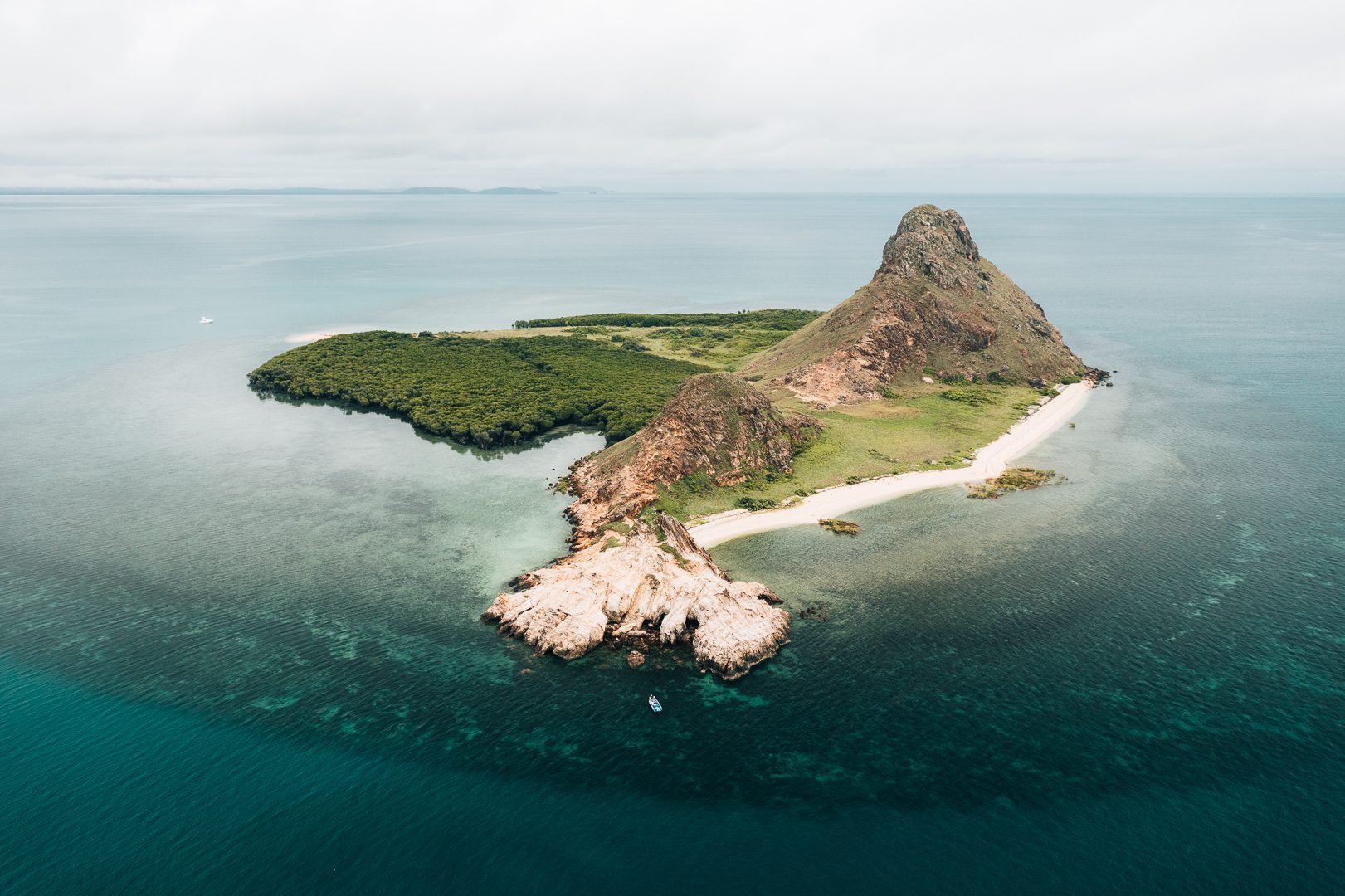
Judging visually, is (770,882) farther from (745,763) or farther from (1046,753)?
(1046,753)

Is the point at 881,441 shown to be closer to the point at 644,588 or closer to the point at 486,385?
the point at 644,588

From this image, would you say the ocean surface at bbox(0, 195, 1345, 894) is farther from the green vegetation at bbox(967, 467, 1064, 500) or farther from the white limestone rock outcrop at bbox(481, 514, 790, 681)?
the green vegetation at bbox(967, 467, 1064, 500)

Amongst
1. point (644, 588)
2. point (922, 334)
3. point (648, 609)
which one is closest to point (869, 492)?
point (644, 588)

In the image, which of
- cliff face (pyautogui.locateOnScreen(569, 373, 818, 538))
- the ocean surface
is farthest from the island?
the ocean surface

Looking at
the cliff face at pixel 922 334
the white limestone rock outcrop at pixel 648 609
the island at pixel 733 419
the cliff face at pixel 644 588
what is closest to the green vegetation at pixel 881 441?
the island at pixel 733 419

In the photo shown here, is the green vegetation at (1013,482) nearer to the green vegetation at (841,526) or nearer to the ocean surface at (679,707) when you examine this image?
the ocean surface at (679,707)

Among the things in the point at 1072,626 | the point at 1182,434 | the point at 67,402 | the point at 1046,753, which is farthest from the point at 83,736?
the point at 1182,434
